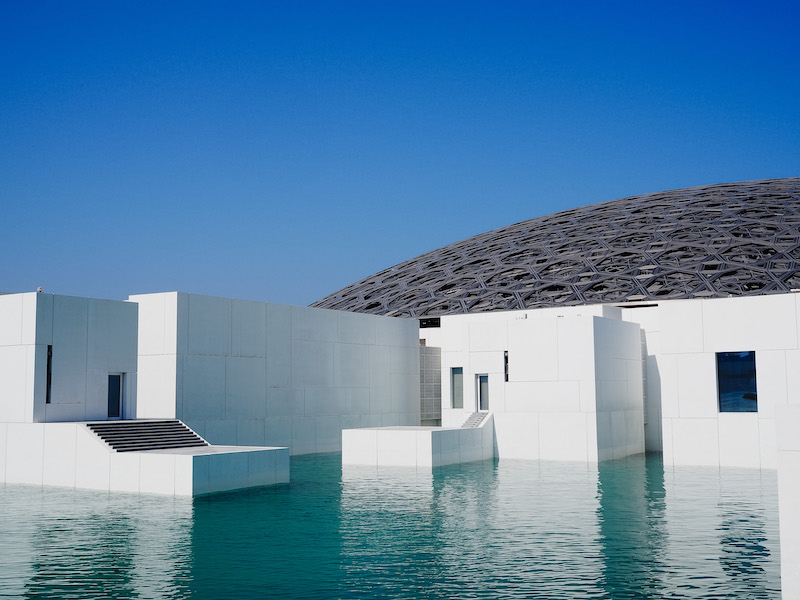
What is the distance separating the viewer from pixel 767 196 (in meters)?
44.4

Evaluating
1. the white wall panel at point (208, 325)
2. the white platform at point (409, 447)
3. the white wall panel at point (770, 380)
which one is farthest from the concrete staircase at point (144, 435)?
the white wall panel at point (770, 380)

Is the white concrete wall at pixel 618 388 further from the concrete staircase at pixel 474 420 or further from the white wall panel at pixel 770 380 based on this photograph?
the white wall panel at pixel 770 380

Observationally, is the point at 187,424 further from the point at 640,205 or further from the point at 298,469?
the point at 640,205

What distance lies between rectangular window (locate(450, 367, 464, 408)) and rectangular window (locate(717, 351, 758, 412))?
913 centimetres

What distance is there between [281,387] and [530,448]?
8600 millimetres

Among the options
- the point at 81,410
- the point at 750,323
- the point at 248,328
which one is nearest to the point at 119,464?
the point at 81,410

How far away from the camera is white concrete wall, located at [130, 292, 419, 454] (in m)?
26.2

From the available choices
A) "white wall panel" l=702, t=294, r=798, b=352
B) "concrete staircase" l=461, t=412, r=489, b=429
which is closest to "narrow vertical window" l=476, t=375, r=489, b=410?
"concrete staircase" l=461, t=412, r=489, b=429

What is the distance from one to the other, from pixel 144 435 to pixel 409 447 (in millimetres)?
7457

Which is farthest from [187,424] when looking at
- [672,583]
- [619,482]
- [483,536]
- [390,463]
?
[672,583]

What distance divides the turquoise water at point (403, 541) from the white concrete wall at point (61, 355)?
2.72 m

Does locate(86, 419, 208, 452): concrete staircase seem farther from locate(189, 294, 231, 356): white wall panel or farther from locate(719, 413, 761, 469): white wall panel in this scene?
locate(719, 413, 761, 469): white wall panel

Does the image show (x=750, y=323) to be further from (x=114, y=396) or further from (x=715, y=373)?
(x=114, y=396)

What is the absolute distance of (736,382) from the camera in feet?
83.0
